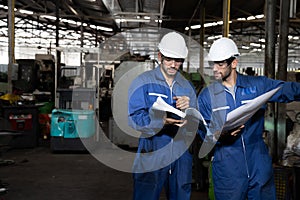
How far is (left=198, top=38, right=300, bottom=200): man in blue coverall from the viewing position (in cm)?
202

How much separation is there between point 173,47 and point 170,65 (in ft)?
Answer: 0.32

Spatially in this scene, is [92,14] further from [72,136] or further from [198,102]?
[198,102]

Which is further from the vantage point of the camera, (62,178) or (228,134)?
(62,178)

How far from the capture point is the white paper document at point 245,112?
6.07ft

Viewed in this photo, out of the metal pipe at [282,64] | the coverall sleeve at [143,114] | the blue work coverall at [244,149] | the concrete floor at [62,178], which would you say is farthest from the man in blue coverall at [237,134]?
the concrete floor at [62,178]

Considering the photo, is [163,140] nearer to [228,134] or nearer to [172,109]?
[172,109]

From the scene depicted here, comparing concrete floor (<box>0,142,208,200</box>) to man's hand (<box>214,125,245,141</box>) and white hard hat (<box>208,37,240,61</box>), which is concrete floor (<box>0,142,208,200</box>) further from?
white hard hat (<box>208,37,240,61</box>)

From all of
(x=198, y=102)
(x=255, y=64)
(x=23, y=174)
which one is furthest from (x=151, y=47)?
(x=198, y=102)

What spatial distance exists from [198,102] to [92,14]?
34.0ft

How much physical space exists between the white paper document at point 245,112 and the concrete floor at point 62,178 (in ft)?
6.32

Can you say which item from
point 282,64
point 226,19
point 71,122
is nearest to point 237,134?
point 282,64

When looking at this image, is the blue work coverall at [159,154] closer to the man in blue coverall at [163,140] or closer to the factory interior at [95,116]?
the man in blue coverall at [163,140]

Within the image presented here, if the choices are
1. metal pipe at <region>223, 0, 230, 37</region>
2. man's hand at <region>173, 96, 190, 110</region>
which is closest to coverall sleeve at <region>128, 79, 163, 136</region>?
man's hand at <region>173, 96, 190, 110</region>

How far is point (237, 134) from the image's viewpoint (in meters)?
2.04
